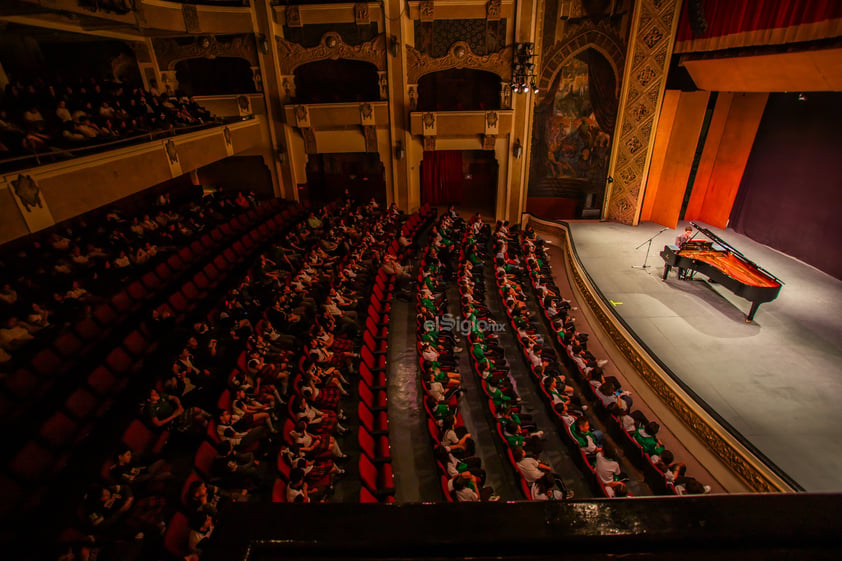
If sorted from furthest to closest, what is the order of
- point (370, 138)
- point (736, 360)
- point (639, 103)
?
point (370, 138) → point (639, 103) → point (736, 360)

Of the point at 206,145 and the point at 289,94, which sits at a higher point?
the point at 289,94

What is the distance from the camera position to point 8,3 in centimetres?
592

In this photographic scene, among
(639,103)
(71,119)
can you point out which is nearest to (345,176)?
(71,119)

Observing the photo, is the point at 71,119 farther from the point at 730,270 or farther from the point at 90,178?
the point at 730,270

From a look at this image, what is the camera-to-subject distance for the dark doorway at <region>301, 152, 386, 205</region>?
40.8ft

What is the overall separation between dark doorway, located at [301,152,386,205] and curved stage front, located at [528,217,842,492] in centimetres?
634

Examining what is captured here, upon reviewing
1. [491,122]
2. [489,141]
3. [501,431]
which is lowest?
[501,431]

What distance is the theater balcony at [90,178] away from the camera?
4.86 metres

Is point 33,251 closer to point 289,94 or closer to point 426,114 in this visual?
point 289,94

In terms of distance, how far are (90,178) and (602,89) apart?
10.5 metres

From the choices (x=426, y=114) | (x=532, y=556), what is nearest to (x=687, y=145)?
(x=426, y=114)

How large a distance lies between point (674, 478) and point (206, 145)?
9069mm

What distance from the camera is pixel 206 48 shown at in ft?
34.3

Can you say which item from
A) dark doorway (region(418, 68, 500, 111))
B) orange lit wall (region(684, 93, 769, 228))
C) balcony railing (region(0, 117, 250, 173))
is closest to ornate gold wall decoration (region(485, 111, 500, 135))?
dark doorway (region(418, 68, 500, 111))
